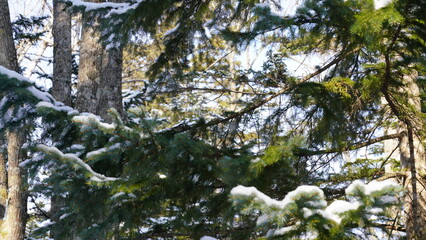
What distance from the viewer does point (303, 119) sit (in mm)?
5051

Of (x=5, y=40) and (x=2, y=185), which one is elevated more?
(x=5, y=40)

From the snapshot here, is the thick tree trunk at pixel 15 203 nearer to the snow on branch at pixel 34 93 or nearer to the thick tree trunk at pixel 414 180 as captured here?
the snow on branch at pixel 34 93

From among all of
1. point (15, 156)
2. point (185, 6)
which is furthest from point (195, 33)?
point (15, 156)

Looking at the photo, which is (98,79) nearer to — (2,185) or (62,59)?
(62,59)

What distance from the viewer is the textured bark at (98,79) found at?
6.24 m

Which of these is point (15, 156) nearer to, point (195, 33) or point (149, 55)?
point (195, 33)

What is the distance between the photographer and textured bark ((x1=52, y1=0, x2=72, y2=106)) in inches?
333

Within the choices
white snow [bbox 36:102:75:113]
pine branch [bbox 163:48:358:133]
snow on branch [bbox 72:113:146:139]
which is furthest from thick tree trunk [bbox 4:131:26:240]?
snow on branch [bbox 72:113:146:139]

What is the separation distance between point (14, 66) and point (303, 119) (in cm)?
487

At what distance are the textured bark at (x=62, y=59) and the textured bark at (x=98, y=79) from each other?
6.16ft

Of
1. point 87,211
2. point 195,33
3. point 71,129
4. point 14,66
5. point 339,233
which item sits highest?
point 14,66

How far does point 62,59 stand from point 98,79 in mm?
2675

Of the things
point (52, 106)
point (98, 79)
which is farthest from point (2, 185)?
point (52, 106)

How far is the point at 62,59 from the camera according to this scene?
8883mm
